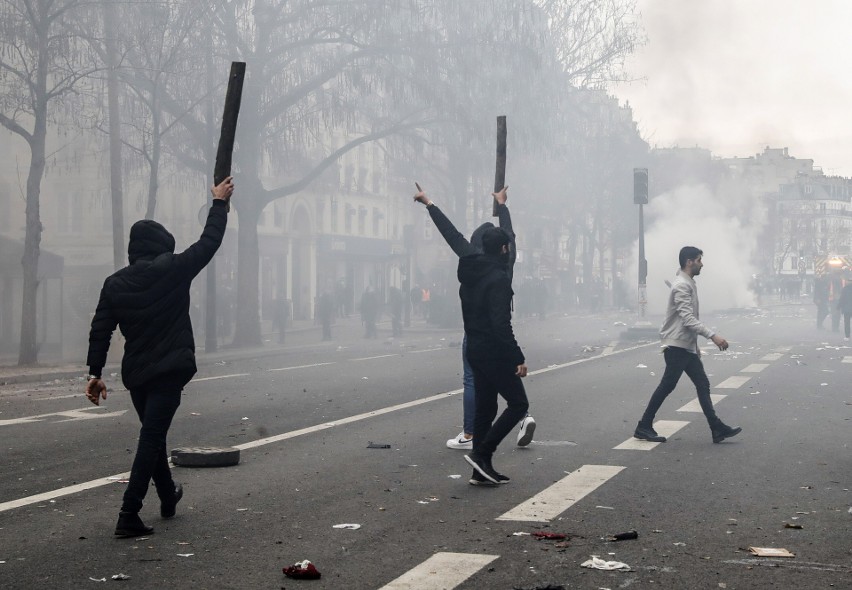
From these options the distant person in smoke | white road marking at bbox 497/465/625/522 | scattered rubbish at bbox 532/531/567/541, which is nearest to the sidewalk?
the distant person in smoke

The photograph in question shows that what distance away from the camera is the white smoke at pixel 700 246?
70.1 meters

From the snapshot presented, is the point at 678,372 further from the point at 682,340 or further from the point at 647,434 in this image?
the point at 647,434

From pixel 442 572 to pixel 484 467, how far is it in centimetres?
A: 265

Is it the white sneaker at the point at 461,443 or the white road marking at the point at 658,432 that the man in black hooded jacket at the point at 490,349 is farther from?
the white road marking at the point at 658,432

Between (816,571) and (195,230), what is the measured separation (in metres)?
48.0

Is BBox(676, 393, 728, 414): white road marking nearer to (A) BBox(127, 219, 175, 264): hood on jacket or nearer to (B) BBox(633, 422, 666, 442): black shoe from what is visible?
(B) BBox(633, 422, 666, 442): black shoe

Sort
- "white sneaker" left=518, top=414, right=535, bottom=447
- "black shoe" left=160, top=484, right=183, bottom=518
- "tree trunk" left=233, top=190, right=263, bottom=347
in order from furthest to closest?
"tree trunk" left=233, top=190, right=263, bottom=347 < "white sneaker" left=518, top=414, right=535, bottom=447 < "black shoe" left=160, top=484, right=183, bottom=518

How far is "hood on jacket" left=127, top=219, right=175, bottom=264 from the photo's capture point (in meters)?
6.70

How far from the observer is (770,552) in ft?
19.7

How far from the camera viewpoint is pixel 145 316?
6.64 meters

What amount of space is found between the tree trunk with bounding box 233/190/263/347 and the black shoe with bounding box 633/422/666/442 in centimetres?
2133

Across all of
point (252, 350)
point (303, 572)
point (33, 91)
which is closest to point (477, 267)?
point (303, 572)

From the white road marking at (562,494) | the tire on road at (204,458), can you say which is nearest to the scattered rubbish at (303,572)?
the white road marking at (562,494)

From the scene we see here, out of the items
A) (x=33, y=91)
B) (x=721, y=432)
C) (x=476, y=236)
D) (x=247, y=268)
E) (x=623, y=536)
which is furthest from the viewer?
(x=247, y=268)
